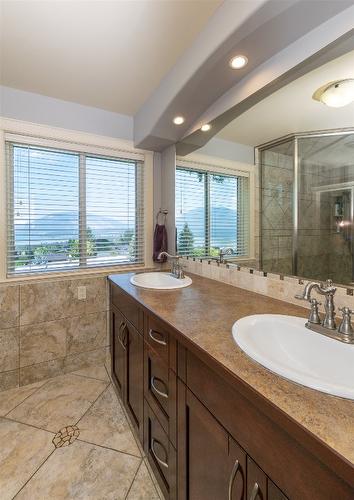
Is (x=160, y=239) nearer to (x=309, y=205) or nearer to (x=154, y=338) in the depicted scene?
(x=154, y=338)

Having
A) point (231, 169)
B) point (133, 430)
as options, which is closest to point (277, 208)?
point (231, 169)

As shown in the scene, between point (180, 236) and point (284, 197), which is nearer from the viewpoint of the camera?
point (284, 197)

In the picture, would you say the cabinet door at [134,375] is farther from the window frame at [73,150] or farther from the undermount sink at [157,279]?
the window frame at [73,150]

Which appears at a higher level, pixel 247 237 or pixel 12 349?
pixel 247 237

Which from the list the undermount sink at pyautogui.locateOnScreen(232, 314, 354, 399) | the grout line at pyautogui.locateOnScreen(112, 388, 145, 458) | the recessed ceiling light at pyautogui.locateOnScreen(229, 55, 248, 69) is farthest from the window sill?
the recessed ceiling light at pyautogui.locateOnScreen(229, 55, 248, 69)

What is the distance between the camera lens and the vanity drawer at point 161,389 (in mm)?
999

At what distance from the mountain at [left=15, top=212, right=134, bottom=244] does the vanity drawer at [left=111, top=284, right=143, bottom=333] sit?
70 centimetres

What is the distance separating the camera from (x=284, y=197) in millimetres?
1300

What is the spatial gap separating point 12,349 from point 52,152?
1.68m

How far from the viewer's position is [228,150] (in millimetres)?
1699

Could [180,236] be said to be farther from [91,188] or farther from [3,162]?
[3,162]

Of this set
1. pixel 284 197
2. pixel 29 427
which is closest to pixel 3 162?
pixel 29 427

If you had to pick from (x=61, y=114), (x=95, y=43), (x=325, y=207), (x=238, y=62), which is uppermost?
(x=95, y=43)

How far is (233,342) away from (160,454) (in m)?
0.78
